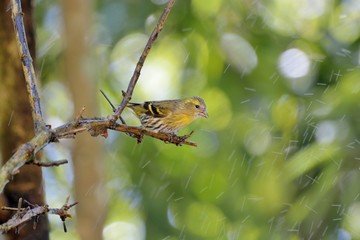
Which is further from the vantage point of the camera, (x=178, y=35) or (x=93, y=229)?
(x=178, y=35)

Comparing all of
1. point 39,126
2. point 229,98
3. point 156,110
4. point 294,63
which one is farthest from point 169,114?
point 294,63

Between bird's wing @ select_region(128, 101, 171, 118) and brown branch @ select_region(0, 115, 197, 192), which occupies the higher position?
bird's wing @ select_region(128, 101, 171, 118)

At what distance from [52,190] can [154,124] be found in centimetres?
421

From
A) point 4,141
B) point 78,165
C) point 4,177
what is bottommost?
point 4,177

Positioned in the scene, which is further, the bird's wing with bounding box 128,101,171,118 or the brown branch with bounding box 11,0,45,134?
the bird's wing with bounding box 128,101,171,118

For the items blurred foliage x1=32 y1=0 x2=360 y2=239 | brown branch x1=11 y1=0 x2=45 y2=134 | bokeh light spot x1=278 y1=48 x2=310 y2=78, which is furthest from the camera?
bokeh light spot x1=278 y1=48 x2=310 y2=78

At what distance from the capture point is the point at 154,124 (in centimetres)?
510

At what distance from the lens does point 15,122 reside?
353 cm

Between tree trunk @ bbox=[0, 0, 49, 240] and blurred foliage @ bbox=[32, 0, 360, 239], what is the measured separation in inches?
138

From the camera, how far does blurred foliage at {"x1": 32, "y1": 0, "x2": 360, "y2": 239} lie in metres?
7.42

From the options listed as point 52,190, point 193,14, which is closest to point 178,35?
point 193,14

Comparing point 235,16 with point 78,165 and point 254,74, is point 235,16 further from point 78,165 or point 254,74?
point 78,165

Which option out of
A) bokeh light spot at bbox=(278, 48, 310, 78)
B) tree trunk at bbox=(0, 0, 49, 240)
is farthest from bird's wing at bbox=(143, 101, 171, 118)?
bokeh light spot at bbox=(278, 48, 310, 78)

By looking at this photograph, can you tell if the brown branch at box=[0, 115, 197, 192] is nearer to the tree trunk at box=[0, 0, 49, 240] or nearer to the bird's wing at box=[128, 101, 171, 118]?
the tree trunk at box=[0, 0, 49, 240]
